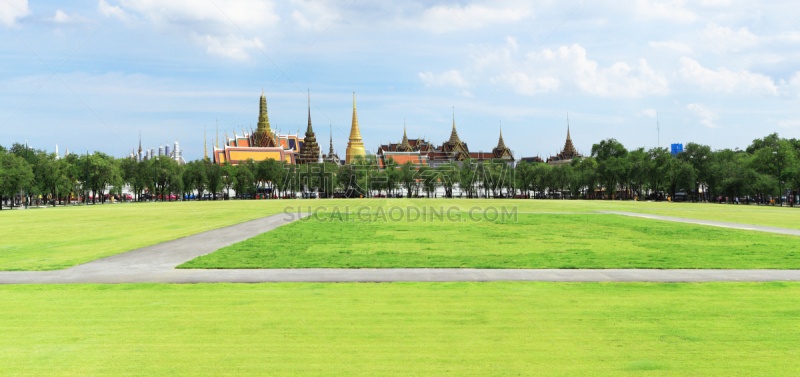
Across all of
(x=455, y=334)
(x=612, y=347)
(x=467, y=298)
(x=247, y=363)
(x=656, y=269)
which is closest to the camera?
(x=247, y=363)

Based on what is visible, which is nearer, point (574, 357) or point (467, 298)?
point (574, 357)

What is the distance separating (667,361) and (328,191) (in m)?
118

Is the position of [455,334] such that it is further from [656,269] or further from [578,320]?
[656,269]

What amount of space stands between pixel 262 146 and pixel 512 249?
6450 inches

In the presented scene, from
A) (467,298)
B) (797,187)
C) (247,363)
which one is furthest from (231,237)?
(797,187)

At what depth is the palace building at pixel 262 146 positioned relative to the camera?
160m

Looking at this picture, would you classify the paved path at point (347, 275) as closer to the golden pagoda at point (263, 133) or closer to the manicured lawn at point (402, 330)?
the manicured lawn at point (402, 330)

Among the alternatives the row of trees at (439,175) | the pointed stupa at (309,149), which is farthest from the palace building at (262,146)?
the row of trees at (439,175)

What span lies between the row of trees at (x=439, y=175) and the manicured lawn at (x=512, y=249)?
60611 mm

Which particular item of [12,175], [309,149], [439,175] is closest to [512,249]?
[12,175]

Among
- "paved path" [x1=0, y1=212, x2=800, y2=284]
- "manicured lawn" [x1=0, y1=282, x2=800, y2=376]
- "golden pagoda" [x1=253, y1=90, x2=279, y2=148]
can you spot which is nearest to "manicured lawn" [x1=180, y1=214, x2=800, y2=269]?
"paved path" [x1=0, y1=212, x2=800, y2=284]

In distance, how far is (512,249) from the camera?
17.2 metres

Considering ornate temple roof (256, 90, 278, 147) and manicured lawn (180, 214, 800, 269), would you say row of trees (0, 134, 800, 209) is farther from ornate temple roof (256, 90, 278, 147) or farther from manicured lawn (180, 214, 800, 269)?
manicured lawn (180, 214, 800, 269)

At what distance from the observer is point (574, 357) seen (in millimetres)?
6188
